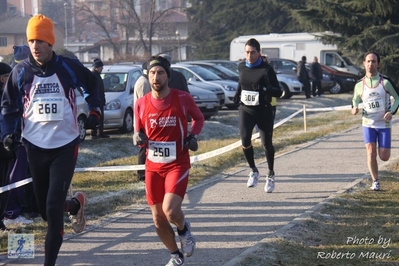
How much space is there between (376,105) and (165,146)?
14.4 feet

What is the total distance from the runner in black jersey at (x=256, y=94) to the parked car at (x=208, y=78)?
13884 mm

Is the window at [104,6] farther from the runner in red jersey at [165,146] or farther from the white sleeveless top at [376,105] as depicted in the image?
the runner in red jersey at [165,146]

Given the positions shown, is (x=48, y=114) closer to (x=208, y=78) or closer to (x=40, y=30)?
(x=40, y=30)

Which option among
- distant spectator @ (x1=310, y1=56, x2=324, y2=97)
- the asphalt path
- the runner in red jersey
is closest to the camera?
the runner in red jersey

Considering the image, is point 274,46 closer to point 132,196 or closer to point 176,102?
point 132,196

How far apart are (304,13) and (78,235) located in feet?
73.4

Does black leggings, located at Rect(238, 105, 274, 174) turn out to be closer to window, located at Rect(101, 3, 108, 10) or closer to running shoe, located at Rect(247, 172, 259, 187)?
running shoe, located at Rect(247, 172, 259, 187)

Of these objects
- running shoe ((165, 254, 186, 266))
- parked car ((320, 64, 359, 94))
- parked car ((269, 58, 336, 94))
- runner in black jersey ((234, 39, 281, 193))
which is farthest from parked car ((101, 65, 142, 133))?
parked car ((320, 64, 359, 94))

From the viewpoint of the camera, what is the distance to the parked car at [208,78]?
965 inches

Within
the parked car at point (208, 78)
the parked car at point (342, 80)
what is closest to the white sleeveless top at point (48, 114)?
the parked car at point (208, 78)

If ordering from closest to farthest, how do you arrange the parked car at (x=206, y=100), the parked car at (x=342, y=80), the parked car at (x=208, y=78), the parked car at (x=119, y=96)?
the parked car at (x=119, y=96) < the parked car at (x=206, y=100) < the parked car at (x=208, y=78) < the parked car at (x=342, y=80)

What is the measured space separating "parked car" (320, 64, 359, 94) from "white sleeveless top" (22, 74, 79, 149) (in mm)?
29752

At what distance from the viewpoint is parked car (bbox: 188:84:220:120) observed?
68.6 feet

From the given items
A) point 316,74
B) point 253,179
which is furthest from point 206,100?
point 316,74
